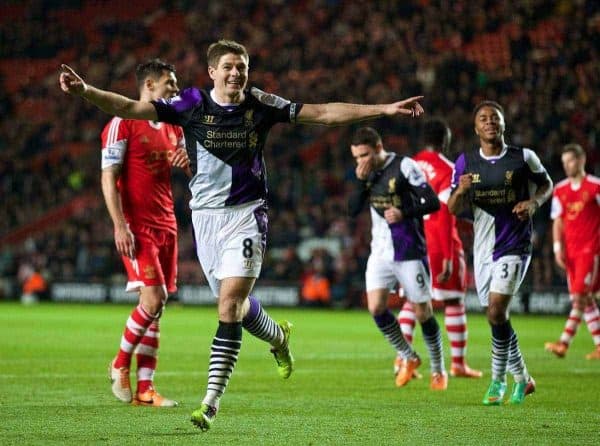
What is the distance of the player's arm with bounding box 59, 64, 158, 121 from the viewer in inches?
252

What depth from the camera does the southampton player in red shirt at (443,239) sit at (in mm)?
11164

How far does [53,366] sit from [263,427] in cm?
506

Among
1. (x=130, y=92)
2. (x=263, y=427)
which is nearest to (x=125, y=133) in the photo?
(x=263, y=427)

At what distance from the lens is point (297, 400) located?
28.3 ft

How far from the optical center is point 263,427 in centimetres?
700

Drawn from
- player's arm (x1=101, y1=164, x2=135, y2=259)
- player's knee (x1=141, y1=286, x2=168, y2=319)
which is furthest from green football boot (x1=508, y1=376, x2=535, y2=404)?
player's arm (x1=101, y1=164, x2=135, y2=259)

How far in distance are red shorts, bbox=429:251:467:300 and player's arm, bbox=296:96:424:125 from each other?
14.6 ft

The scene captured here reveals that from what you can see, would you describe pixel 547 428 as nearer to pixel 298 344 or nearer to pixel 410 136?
pixel 298 344

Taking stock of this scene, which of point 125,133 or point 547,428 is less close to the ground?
point 125,133

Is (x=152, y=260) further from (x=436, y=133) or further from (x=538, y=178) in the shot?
(x=436, y=133)

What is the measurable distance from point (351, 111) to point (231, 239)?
114cm

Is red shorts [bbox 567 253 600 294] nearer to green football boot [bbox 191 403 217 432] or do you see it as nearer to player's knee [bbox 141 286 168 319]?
player's knee [bbox 141 286 168 319]

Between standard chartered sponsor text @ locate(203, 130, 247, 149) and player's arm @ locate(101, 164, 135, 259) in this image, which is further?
player's arm @ locate(101, 164, 135, 259)

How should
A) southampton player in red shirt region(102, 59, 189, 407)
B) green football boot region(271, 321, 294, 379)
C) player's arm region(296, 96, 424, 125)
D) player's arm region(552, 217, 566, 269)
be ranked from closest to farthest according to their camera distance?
player's arm region(296, 96, 424, 125) → green football boot region(271, 321, 294, 379) → southampton player in red shirt region(102, 59, 189, 407) → player's arm region(552, 217, 566, 269)
